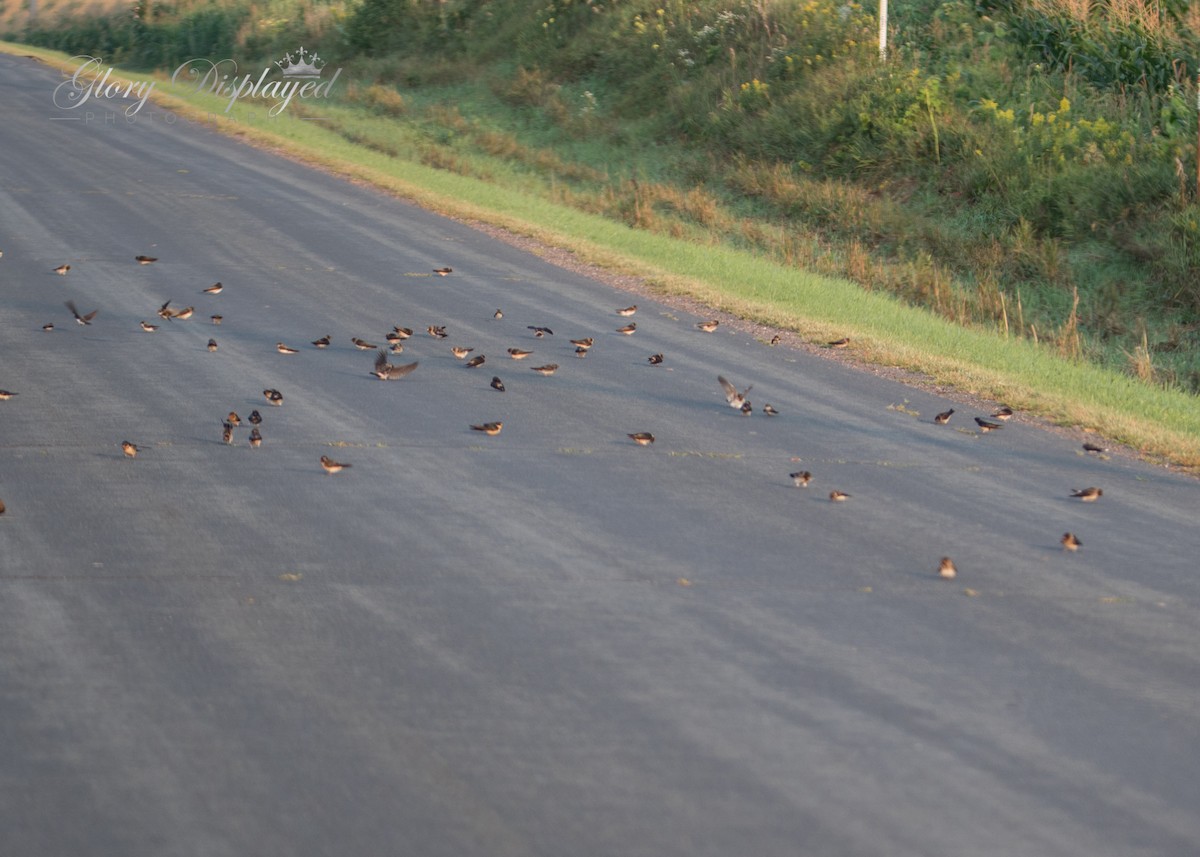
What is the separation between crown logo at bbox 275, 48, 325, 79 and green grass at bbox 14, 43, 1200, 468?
666 inches

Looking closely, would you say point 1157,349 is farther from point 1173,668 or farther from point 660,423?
point 1173,668

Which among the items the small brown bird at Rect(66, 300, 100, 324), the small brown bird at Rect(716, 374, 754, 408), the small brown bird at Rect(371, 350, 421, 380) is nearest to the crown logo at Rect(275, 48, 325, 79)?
the small brown bird at Rect(66, 300, 100, 324)

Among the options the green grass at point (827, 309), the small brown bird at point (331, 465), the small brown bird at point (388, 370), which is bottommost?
the small brown bird at point (331, 465)

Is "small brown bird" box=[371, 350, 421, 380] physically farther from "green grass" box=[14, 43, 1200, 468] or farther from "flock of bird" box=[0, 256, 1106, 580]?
"green grass" box=[14, 43, 1200, 468]

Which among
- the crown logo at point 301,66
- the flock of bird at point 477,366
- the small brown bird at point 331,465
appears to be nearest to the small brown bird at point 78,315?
the flock of bird at point 477,366

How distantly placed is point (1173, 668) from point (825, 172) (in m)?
21.1

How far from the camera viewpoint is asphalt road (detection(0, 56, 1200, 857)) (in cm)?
500

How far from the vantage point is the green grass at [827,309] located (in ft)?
40.2

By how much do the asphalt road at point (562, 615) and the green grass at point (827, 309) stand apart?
84 cm

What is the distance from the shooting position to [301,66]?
4403cm

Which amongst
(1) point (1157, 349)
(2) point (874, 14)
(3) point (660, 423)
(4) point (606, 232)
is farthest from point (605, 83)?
(3) point (660, 423)

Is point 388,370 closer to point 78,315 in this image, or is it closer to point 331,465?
point 331,465

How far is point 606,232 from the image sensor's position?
2106 centimetres

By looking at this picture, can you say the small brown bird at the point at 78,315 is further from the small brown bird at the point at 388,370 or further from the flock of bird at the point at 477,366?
the small brown bird at the point at 388,370
